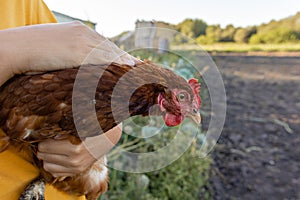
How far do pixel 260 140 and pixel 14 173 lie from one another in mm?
2798

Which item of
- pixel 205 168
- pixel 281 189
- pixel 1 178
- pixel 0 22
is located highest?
pixel 0 22

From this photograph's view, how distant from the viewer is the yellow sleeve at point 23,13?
2.22 feet

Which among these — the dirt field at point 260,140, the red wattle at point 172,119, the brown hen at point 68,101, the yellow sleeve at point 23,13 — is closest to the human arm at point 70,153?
the brown hen at point 68,101

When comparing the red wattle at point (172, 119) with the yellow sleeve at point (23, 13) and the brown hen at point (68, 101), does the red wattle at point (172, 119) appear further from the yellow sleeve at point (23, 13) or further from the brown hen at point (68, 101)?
the yellow sleeve at point (23, 13)

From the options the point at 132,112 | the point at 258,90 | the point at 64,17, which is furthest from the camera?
the point at 258,90

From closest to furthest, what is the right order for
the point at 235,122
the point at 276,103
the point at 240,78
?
the point at 235,122 → the point at 276,103 → the point at 240,78

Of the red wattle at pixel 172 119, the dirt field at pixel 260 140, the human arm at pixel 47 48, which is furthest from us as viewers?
the dirt field at pixel 260 140

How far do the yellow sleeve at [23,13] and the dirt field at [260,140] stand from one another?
188cm

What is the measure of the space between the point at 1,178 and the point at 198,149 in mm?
1769

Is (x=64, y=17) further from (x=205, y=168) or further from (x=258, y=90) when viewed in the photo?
(x=258, y=90)

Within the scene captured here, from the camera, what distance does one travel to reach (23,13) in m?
0.71

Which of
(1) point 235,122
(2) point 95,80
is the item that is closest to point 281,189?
(1) point 235,122

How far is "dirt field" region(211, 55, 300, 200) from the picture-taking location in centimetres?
246

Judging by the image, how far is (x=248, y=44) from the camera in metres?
7.50
